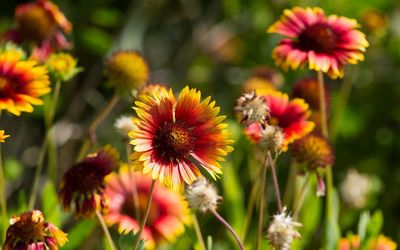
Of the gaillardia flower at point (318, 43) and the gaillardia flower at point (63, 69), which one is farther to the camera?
the gaillardia flower at point (63, 69)

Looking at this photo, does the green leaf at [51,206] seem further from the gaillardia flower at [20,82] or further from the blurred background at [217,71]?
the blurred background at [217,71]

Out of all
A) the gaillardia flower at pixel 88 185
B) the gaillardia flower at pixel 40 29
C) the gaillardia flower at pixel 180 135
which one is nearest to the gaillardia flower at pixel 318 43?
the gaillardia flower at pixel 180 135

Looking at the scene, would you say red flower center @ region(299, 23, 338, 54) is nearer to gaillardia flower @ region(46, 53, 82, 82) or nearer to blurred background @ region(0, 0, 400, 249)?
gaillardia flower @ region(46, 53, 82, 82)

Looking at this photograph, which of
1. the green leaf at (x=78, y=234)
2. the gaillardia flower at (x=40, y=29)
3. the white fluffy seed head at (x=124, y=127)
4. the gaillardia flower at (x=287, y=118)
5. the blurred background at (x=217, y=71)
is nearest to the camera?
the gaillardia flower at (x=287, y=118)

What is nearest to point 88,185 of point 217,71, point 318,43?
point 318,43

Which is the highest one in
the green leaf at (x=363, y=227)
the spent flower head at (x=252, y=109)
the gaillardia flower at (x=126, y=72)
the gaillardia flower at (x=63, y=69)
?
the gaillardia flower at (x=126, y=72)

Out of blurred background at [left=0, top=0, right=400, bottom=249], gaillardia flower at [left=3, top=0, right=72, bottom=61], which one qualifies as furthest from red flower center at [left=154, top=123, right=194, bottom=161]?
blurred background at [left=0, top=0, right=400, bottom=249]

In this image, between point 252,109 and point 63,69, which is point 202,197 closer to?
point 252,109

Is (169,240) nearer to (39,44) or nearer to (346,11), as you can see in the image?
(39,44)
